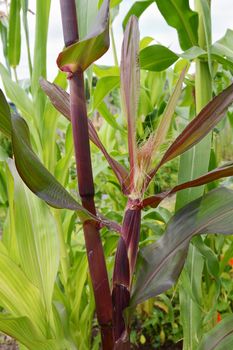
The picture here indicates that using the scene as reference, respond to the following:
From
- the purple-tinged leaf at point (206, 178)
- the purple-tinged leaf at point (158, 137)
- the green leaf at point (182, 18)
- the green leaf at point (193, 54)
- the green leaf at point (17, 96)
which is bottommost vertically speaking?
the purple-tinged leaf at point (206, 178)

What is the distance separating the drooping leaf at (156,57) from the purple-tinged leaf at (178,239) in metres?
0.28

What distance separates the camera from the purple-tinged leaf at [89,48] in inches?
12.1

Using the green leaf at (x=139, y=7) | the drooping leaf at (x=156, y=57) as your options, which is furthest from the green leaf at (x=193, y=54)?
the green leaf at (x=139, y=7)

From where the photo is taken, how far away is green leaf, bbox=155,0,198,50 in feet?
1.98

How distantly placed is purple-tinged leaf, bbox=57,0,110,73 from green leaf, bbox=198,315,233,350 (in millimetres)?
384

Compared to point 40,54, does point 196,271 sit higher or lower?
lower

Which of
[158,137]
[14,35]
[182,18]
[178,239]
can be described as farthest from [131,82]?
[14,35]

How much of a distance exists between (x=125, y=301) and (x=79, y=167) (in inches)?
6.3

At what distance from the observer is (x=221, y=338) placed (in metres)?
0.49

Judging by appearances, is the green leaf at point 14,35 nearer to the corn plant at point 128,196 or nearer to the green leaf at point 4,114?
the corn plant at point 128,196

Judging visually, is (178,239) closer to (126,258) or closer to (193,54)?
→ (126,258)

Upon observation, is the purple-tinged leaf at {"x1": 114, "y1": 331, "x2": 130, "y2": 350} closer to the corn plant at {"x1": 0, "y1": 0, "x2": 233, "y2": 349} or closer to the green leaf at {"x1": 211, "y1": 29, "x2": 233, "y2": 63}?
the corn plant at {"x1": 0, "y1": 0, "x2": 233, "y2": 349}

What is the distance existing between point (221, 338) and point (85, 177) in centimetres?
29

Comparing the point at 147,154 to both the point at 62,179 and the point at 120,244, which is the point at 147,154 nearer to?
the point at 120,244
